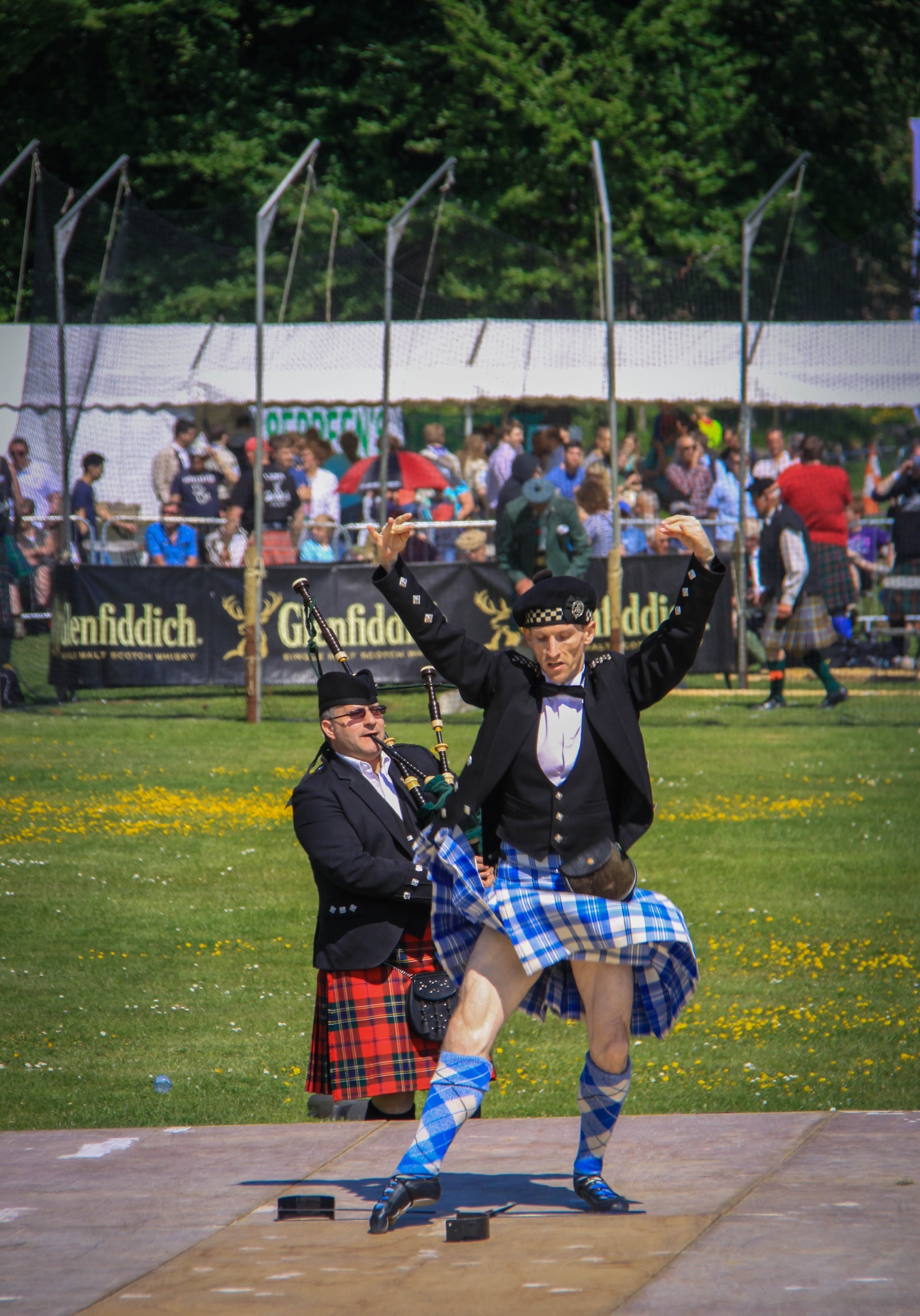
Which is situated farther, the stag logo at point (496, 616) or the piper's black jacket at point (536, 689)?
the stag logo at point (496, 616)

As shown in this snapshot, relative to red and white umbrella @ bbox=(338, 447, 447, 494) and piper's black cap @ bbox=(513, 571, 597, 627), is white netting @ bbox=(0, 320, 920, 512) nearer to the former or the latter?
red and white umbrella @ bbox=(338, 447, 447, 494)

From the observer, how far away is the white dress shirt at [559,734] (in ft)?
13.7

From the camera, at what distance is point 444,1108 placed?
405 centimetres

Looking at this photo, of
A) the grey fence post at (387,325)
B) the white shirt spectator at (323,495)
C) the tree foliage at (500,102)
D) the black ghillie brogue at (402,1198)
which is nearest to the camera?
the black ghillie brogue at (402,1198)

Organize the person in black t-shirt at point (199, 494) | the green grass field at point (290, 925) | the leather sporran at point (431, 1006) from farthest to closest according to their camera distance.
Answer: the person in black t-shirt at point (199, 494), the green grass field at point (290, 925), the leather sporran at point (431, 1006)

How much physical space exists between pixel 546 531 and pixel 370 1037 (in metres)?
8.74

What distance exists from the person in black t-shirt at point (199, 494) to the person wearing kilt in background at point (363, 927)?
37.2ft

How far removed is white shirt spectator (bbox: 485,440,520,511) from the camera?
16.8 metres

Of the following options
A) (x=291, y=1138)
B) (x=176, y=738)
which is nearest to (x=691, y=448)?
→ (x=176, y=738)

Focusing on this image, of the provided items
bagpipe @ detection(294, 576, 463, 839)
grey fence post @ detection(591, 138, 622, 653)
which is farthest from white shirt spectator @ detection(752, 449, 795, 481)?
bagpipe @ detection(294, 576, 463, 839)

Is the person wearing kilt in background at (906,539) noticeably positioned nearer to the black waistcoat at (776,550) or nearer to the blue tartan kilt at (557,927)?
the black waistcoat at (776,550)

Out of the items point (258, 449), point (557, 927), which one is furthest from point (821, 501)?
point (557, 927)

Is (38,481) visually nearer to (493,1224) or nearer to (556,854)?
(556,854)

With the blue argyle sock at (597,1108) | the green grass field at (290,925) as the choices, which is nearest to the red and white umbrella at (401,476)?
the green grass field at (290,925)
